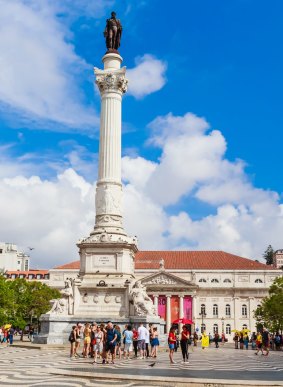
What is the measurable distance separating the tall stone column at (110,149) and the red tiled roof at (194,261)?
65990 millimetres

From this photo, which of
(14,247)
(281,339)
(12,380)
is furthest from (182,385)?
(14,247)

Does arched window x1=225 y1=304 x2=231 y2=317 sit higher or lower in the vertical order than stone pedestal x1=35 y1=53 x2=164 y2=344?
lower

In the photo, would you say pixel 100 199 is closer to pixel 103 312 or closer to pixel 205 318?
pixel 103 312

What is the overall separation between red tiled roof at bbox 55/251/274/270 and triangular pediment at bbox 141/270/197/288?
3998mm

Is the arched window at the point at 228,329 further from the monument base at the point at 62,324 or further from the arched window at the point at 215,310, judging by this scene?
the monument base at the point at 62,324

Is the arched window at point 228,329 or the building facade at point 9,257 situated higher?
the building facade at point 9,257

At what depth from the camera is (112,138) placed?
3797 cm

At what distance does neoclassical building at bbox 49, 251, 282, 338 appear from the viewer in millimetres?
99500

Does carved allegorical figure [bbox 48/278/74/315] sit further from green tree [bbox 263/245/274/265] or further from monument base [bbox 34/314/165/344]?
green tree [bbox 263/245/274/265]

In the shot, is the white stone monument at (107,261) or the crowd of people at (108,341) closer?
the crowd of people at (108,341)

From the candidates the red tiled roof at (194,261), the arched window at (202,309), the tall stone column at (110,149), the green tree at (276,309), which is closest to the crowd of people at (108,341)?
the tall stone column at (110,149)

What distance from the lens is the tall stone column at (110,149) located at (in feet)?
121

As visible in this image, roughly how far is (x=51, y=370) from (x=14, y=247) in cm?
12644

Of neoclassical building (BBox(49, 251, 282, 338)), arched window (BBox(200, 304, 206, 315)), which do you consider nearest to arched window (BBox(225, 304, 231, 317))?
neoclassical building (BBox(49, 251, 282, 338))
